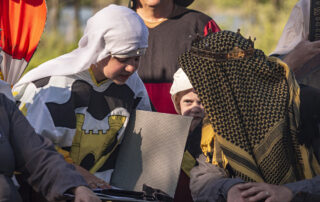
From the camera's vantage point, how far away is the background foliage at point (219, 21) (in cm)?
1430

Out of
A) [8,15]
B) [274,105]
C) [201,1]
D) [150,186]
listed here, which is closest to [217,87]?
[274,105]

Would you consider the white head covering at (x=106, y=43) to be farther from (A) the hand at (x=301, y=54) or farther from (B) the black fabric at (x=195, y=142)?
(A) the hand at (x=301, y=54)

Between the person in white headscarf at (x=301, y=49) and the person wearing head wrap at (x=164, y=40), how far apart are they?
679mm

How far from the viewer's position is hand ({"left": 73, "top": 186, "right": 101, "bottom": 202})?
2887 millimetres

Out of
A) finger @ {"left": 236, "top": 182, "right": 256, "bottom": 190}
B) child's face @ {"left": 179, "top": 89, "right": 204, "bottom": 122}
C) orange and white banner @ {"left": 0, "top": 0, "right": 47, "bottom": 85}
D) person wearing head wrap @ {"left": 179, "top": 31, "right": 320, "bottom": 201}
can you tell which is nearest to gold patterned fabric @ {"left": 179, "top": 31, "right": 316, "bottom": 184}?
person wearing head wrap @ {"left": 179, "top": 31, "right": 320, "bottom": 201}

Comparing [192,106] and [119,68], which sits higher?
[119,68]

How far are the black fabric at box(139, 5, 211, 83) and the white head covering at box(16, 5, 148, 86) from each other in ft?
3.55

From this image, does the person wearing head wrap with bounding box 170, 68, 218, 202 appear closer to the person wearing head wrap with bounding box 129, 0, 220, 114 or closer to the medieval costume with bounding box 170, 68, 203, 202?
the medieval costume with bounding box 170, 68, 203, 202

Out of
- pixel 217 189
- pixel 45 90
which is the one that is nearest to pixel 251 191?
pixel 217 189

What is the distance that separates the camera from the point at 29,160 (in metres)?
3.04

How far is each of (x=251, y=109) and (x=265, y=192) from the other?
45cm

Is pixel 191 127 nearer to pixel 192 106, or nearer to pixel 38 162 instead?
pixel 192 106

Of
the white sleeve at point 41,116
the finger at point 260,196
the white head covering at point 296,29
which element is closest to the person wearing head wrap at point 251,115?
the finger at point 260,196

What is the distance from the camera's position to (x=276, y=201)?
3191 millimetres
